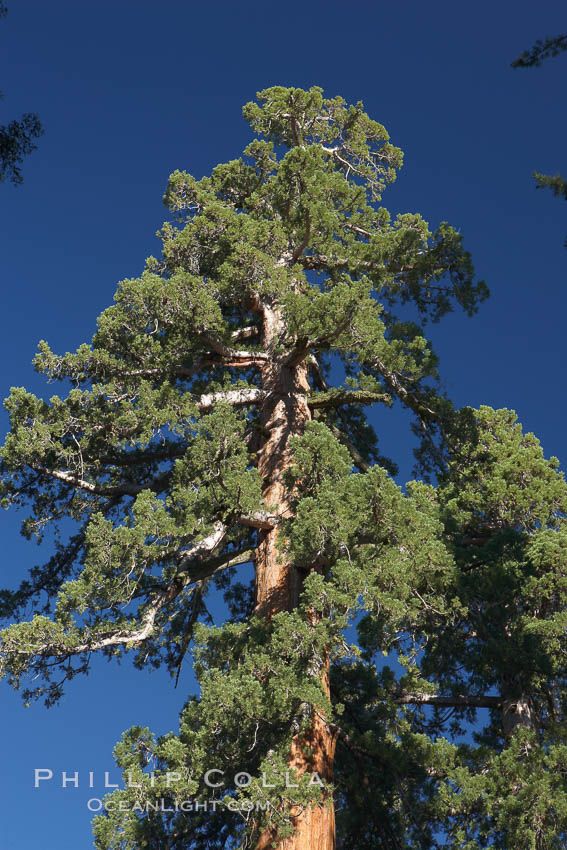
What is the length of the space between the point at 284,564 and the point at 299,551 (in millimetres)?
1367

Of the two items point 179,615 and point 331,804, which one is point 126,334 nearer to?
point 179,615

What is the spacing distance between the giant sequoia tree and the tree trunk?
32 mm

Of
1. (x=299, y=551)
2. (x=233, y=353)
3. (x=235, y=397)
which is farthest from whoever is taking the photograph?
(x=233, y=353)

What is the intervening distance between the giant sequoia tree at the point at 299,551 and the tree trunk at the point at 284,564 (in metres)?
0.03

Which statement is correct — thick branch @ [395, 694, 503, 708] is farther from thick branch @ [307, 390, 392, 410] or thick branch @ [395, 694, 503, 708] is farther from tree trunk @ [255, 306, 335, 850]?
thick branch @ [307, 390, 392, 410]

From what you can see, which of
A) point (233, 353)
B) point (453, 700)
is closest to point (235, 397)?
point (233, 353)

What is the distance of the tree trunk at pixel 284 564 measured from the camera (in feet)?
26.1

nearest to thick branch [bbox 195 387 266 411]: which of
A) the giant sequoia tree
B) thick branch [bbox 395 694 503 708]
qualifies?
the giant sequoia tree

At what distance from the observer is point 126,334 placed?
430 inches

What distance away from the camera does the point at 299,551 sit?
8391mm

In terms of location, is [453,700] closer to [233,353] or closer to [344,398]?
[344,398]

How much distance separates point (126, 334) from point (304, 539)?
4164 millimetres

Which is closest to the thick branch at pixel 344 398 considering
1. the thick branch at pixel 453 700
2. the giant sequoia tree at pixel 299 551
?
the giant sequoia tree at pixel 299 551

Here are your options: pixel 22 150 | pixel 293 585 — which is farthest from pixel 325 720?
pixel 22 150
